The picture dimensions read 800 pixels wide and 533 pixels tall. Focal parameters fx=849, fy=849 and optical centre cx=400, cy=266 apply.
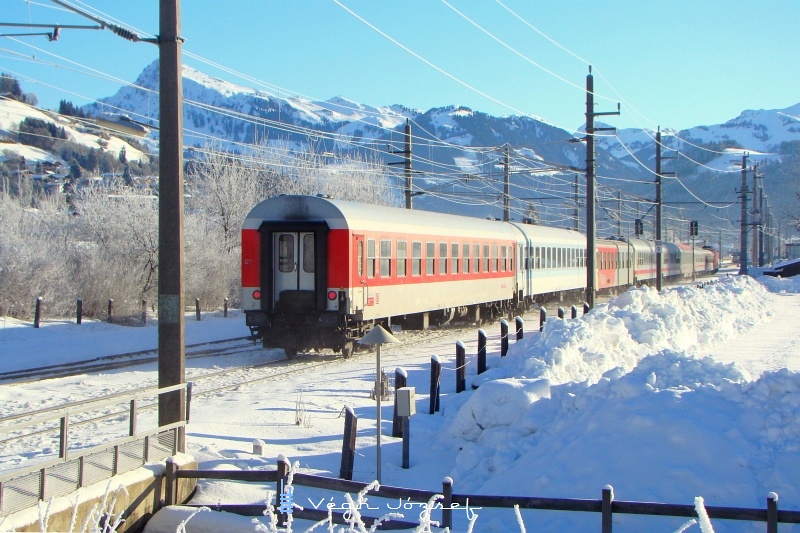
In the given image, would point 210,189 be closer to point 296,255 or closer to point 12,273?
point 12,273

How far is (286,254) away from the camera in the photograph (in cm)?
1841

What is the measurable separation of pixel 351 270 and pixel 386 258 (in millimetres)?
2082

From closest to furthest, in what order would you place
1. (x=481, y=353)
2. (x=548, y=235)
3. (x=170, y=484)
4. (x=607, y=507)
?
1. (x=607, y=507)
2. (x=170, y=484)
3. (x=481, y=353)
4. (x=548, y=235)

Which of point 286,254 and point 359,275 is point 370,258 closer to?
point 359,275

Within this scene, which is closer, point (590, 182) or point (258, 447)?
point (258, 447)

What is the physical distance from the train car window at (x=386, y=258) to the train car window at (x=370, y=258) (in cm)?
55

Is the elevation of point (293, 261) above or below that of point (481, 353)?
above

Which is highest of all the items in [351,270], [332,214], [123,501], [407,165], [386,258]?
[407,165]

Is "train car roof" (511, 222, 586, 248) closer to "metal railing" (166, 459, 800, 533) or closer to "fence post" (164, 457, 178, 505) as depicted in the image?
"fence post" (164, 457, 178, 505)

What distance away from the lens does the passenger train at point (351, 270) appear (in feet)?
58.9

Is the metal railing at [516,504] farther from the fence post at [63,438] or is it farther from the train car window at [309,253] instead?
the train car window at [309,253]

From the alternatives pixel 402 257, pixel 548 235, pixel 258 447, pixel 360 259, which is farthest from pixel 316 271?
pixel 548 235

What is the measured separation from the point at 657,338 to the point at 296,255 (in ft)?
26.1

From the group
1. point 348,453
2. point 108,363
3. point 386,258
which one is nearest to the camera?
point 348,453
